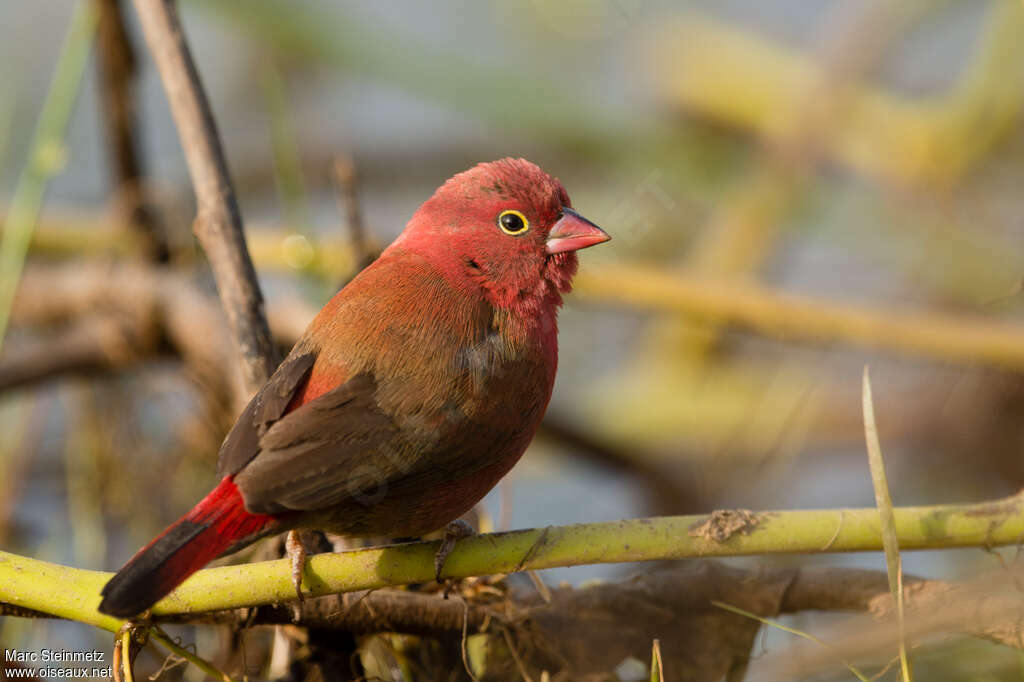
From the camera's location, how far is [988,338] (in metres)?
4.03

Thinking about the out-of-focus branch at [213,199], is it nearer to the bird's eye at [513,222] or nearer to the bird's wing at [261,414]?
the bird's wing at [261,414]

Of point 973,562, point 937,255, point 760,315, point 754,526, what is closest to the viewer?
point 754,526

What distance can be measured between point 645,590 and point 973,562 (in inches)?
69.8

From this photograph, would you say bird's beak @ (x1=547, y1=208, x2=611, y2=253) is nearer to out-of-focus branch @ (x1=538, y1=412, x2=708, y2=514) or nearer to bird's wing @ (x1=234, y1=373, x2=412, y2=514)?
bird's wing @ (x1=234, y1=373, x2=412, y2=514)

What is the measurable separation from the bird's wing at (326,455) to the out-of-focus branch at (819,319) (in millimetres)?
1991

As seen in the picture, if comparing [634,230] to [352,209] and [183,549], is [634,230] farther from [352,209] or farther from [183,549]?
[183,549]

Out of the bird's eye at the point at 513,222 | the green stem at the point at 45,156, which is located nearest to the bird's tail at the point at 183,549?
the bird's eye at the point at 513,222

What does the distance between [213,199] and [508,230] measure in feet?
2.15

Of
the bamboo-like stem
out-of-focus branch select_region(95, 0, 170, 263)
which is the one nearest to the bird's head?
the bamboo-like stem

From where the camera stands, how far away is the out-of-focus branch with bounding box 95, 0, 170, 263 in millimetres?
4027

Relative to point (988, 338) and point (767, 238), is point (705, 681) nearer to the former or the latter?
point (988, 338)

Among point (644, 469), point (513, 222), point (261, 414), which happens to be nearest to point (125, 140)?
point (513, 222)

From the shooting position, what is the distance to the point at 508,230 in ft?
8.79

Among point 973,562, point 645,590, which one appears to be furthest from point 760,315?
point 645,590
